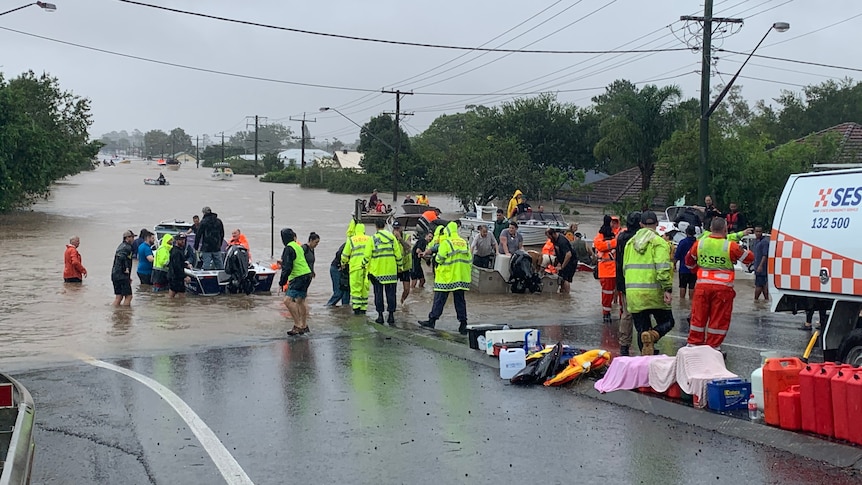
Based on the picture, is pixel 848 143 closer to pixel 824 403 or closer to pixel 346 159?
pixel 824 403

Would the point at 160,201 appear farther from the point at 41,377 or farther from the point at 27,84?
the point at 41,377

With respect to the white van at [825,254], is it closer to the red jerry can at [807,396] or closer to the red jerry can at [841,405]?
the red jerry can at [807,396]

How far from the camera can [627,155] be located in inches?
2126

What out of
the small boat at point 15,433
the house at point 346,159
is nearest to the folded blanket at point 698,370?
the small boat at point 15,433

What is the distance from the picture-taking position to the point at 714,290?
10.3 meters

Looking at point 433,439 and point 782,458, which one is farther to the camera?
point 433,439

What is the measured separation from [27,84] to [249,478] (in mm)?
50980

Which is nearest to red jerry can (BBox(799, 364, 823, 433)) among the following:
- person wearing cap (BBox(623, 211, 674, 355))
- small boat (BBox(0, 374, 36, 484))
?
person wearing cap (BBox(623, 211, 674, 355))

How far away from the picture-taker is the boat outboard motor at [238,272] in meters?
20.4

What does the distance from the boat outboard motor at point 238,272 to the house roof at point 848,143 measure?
23063 mm

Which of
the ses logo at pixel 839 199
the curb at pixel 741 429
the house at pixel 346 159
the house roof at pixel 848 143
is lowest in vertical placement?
the curb at pixel 741 429

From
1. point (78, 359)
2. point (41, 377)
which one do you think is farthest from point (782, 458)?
point (78, 359)

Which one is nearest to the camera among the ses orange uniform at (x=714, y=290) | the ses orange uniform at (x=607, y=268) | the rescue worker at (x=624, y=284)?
the ses orange uniform at (x=714, y=290)

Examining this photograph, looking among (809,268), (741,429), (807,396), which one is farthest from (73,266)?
(807,396)
